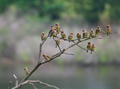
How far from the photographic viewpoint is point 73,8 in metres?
22.0

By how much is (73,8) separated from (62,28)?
4.59 meters

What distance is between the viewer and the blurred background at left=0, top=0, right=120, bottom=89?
15953 mm

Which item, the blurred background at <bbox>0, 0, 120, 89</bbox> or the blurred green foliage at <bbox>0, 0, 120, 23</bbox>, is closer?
the blurred background at <bbox>0, 0, 120, 89</bbox>

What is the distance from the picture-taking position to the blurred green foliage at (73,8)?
19922mm

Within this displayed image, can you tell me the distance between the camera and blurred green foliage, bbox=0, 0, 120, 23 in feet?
65.4

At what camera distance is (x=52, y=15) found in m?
21.5

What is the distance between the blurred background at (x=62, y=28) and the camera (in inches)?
628

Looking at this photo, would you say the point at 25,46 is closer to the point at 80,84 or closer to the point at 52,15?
the point at 52,15

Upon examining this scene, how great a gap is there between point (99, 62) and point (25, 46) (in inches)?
200

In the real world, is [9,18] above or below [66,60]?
above

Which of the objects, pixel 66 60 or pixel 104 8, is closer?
pixel 66 60

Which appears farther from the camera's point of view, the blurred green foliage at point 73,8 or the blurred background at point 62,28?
the blurred green foliage at point 73,8

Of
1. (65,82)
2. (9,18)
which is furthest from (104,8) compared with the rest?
(65,82)

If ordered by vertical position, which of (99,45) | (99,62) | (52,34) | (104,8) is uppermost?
(104,8)
